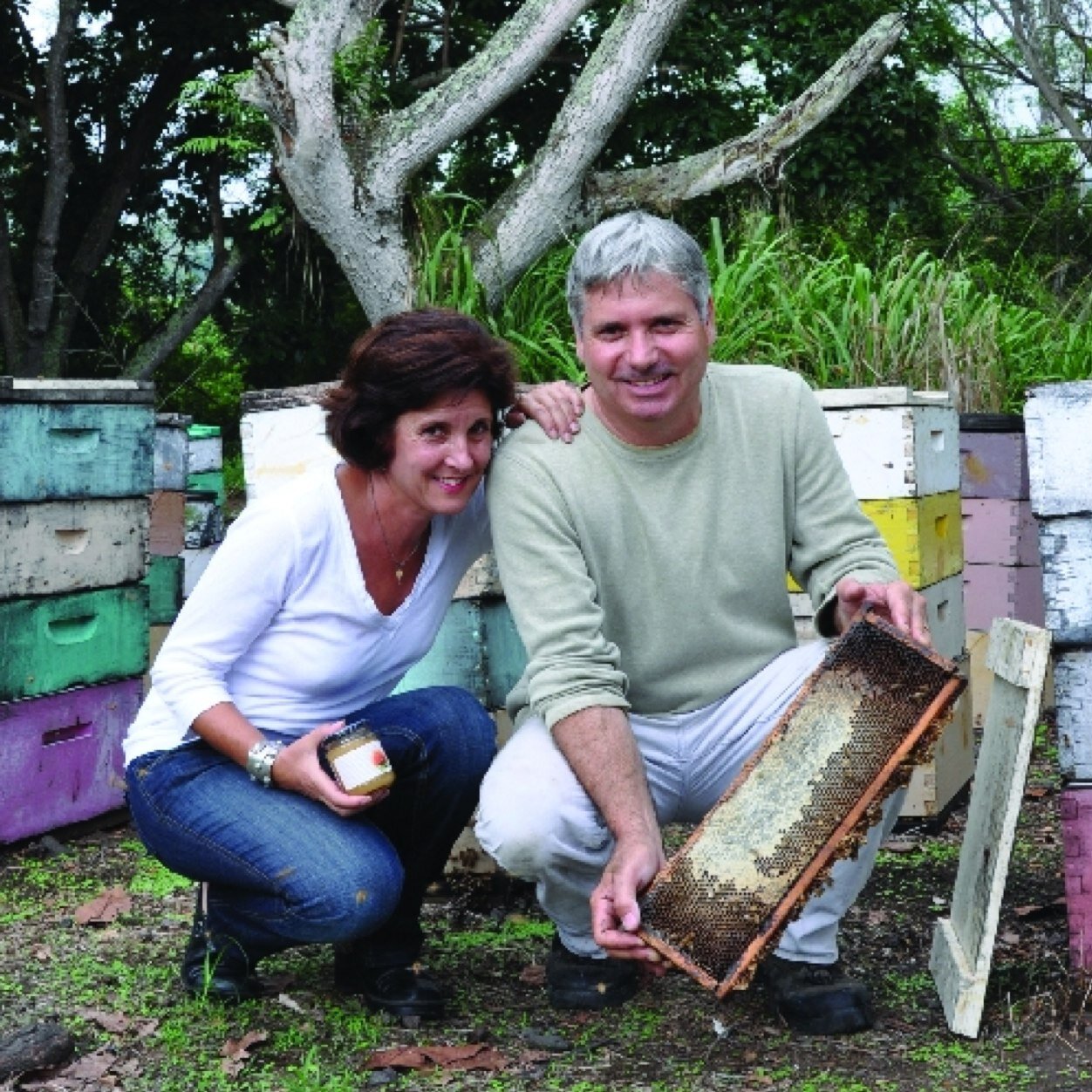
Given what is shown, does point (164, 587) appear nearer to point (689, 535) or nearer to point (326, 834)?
point (326, 834)

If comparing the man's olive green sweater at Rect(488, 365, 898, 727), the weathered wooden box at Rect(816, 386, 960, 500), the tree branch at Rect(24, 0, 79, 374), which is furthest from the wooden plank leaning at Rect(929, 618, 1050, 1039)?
the tree branch at Rect(24, 0, 79, 374)

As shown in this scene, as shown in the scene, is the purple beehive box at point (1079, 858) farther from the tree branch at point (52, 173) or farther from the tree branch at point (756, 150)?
the tree branch at point (52, 173)

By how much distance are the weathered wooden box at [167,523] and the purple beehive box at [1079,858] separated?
3.35 metres

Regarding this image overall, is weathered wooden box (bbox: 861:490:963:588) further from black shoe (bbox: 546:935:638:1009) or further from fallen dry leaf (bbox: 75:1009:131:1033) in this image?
fallen dry leaf (bbox: 75:1009:131:1033)

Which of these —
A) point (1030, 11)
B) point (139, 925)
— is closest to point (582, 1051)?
point (139, 925)

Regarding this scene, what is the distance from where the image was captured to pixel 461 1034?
278 cm

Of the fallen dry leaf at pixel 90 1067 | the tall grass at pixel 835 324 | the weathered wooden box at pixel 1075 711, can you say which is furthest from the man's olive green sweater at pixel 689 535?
the tall grass at pixel 835 324

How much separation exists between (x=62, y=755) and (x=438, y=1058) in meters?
1.98

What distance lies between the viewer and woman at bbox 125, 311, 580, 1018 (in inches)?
108

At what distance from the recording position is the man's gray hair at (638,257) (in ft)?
8.79

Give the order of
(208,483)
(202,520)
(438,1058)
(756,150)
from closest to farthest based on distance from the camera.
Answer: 1. (438,1058)
2. (202,520)
3. (208,483)
4. (756,150)

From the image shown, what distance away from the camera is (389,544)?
9.47 feet

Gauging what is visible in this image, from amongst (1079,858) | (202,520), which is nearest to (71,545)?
(202,520)

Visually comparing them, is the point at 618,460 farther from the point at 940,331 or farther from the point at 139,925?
the point at 940,331
